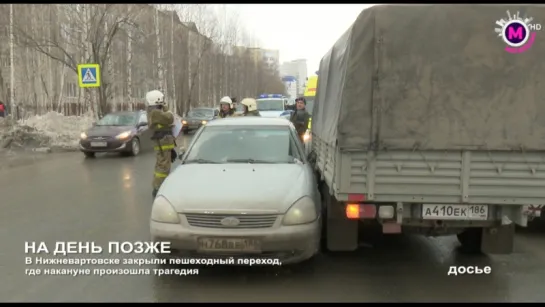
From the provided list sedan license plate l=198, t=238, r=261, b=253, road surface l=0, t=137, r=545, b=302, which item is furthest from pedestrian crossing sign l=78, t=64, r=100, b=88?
sedan license plate l=198, t=238, r=261, b=253

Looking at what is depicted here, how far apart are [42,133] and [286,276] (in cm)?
1713

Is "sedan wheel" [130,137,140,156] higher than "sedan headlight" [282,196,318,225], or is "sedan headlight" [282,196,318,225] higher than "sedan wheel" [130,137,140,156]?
"sedan headlight" [282,196,318,225]

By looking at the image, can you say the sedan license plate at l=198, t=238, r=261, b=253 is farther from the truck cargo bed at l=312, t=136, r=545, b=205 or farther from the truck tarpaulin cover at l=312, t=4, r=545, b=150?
the truck tarpaulin cover at l=312, t=4, r=545, b=150

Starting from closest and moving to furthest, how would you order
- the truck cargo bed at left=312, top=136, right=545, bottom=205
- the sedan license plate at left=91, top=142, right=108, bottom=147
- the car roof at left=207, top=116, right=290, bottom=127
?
1. the truck cargo bed at left=312, top=136, right=545, bottom=205
2. the car roof at left=207, top=116, right=290, bottom=127
3. the sedan license plate at left=91, top=142, right=108, bottom=147

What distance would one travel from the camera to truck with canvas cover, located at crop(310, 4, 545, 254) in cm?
403

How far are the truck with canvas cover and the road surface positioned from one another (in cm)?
71

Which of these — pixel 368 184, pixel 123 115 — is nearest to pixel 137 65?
pixel 123 115

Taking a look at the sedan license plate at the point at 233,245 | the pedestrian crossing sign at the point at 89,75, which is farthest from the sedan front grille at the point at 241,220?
the pedestrian crossing sign at the point at 89,75

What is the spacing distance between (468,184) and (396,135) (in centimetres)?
75

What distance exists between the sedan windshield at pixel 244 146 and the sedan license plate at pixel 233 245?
4.82 feet

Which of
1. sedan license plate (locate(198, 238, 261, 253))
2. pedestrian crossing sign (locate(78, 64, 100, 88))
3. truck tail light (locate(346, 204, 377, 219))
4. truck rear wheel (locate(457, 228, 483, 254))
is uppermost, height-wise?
pedestrian crossing sign (locate(78, 64, 100, 88))

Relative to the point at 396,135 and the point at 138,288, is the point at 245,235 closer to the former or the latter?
the point at 138,288

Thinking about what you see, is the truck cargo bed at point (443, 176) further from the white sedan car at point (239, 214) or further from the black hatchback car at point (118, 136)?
the black hatchback car at point (118, 136)

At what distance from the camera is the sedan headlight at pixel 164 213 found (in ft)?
14.3
